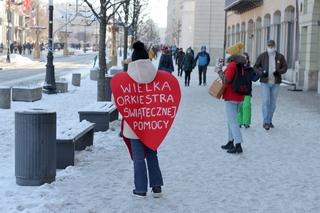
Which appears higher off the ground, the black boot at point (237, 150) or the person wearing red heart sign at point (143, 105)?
the person wearing red heart sign at point (143, 105)

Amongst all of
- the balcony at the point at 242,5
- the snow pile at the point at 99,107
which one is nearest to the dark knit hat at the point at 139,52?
the snow pile at the point at 99,107

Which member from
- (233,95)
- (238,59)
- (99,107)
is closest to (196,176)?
(233,95)

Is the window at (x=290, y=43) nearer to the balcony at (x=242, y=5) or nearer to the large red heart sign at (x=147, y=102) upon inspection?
the balcony at (x=242, y=5)

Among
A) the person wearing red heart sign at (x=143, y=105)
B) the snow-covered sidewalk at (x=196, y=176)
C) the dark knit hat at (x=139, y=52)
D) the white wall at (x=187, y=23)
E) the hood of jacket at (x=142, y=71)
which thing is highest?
the white wall at (x=187, y=23)

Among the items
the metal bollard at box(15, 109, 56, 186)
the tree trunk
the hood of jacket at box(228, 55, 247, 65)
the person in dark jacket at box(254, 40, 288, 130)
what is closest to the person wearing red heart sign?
the metal bollard at box(15, 109, 56, 186)

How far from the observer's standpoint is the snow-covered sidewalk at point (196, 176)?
6473 millimetres

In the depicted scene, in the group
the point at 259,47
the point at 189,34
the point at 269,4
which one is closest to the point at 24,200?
the point at 269,4

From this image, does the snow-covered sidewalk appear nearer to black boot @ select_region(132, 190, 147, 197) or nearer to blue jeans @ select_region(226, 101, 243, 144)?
black boot @ select_region(132, 190, 147, 197)

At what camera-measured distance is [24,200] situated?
643 centimetres

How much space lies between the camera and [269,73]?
1212 cm

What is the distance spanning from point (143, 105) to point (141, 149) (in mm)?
476

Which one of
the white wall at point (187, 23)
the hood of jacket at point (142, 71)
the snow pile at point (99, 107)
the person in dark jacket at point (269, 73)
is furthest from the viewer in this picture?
the white wall at point (187, 23)

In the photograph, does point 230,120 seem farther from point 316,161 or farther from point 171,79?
point 171,79

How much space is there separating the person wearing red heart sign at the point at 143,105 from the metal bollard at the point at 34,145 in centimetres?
89
